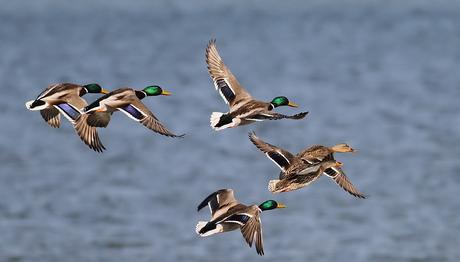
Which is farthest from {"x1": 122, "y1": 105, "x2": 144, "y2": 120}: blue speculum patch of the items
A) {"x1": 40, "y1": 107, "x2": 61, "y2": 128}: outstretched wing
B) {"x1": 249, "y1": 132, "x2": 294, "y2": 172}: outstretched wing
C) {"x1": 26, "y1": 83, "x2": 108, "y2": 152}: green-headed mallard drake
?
{"x1": 249, "y1": 132, "x2": 294, "y2": 172}: outstretched wing

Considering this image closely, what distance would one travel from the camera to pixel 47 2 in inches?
2847

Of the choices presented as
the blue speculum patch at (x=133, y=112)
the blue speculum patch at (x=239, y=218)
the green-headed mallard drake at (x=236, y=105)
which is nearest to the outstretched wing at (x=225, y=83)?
the green-headed mallard drake at (x=236, y=105)

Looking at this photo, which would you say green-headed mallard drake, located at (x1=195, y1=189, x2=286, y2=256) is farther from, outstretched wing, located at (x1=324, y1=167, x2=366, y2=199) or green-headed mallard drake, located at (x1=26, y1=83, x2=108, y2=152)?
green-headed mallard drake, located at (x1=26, y1=83, x2=108, y2=152)

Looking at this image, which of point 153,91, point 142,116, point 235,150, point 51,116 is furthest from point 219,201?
point 235,150

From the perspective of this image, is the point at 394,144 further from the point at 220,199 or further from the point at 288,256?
the point at 220,199

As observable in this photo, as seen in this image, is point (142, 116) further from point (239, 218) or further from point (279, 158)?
point (279, 158)

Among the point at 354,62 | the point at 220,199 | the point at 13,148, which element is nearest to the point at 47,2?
the point at 354,62

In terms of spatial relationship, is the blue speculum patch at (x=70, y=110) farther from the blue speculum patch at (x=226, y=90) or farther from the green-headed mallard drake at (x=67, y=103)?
the blue speculum patch at (x=226, y=90)

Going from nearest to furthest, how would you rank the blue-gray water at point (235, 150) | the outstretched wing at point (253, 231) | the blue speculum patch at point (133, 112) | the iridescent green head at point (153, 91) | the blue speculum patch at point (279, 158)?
the blue speculum patch at point (133, 112) < the outstretched wing at point (253, 231) < the blue speculum patch at point (279, 158) < the iridescent green head at point (153, 91) < the blue-gray water at point (235, 150)

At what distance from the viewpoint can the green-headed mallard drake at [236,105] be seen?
763 cm

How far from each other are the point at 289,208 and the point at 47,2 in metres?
50.2

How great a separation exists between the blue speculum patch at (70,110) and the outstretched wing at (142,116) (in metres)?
0.33

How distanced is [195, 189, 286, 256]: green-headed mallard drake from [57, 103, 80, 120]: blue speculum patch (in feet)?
3.32

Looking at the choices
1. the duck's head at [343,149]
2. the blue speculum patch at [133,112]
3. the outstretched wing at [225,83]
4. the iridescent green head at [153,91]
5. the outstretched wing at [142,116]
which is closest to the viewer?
the outstretched wing at [142,116]
